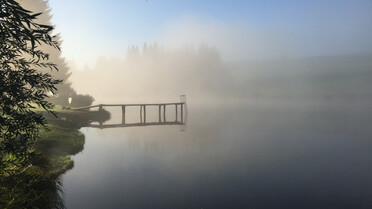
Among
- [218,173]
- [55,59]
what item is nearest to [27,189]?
[218,173]

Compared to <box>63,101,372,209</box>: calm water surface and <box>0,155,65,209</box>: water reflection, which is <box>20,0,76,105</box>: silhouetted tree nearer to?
<box>63,101,372,209</box>: calm water surface

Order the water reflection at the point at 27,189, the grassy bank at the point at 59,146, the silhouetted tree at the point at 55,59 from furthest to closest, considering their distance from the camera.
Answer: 1. the silhouetted tree at the point at 55,59
2. the grassy bank at the point at 59,146
3. the water reflection at the point at 27,189

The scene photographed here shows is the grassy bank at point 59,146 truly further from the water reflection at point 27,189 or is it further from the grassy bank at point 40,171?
the water reflection at point 27,189

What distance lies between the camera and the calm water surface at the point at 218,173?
33.2ft

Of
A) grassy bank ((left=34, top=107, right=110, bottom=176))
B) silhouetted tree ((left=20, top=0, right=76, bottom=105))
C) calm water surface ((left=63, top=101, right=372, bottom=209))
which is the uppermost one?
silhouetted tree ((left=20, top=0, right=76, bottom=105))

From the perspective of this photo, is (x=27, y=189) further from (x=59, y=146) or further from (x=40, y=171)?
(x=59, y=146)

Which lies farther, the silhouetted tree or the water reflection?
the silhouetted tree

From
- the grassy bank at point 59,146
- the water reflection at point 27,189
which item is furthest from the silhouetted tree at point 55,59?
the water reflection at point 27,189

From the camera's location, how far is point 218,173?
44.7 feet

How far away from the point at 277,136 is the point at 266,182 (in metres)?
15.1

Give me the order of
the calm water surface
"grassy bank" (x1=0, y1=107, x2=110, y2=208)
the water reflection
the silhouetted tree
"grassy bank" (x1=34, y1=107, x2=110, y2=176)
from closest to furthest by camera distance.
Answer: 1. the water reflection
2. "grassy bank" (x1=0, y1=107, x2=110, y2=208)
3. the calm water surface
4. "grassy bank" (x1=34, y1=107, x2=110, y2=176)
5. the silhouetted tree

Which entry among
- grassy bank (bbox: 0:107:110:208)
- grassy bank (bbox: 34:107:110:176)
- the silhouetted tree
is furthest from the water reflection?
the silhouetted tree

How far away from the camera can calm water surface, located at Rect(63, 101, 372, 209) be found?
10.1 meters

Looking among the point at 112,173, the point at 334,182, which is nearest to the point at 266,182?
the point at 334,182
